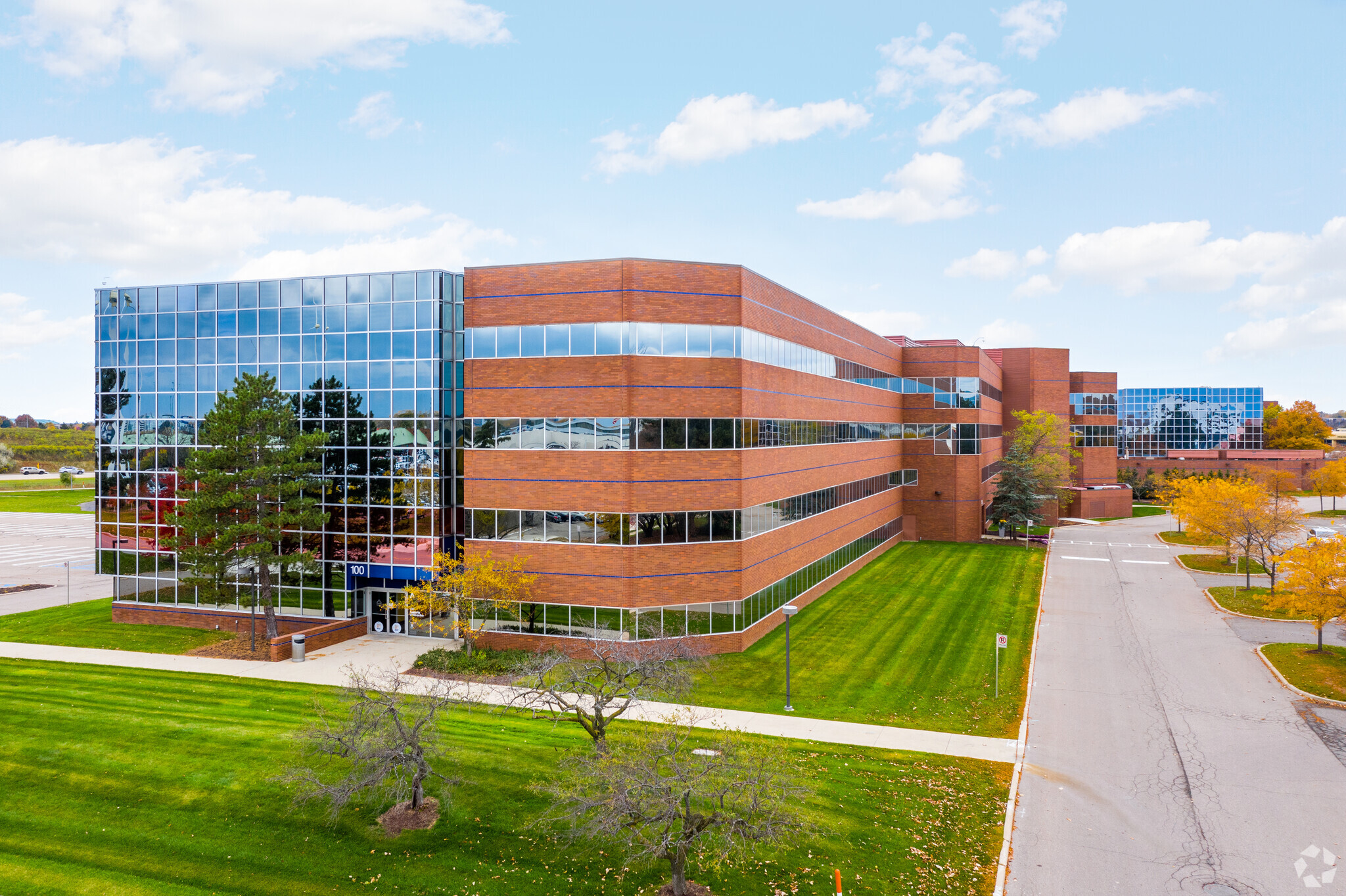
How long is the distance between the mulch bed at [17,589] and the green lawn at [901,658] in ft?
133

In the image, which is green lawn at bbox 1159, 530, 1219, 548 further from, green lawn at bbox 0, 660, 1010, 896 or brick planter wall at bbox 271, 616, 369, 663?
brick planter wall at bbox 271, 616, 369, 663

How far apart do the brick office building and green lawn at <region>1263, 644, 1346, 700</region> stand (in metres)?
17.7

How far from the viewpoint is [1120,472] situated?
92.9m

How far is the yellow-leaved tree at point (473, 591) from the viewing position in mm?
26484

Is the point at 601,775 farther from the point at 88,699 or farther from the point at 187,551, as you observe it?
the point at 187,551

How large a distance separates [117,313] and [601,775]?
3541 cm

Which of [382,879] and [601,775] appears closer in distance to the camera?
[601,775]

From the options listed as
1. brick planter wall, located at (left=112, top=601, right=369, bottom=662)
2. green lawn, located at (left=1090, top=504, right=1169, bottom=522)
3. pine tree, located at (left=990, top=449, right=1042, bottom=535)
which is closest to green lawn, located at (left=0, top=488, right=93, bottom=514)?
brick planter wall, located at (left=112, top=601, right=369, bottom=662)

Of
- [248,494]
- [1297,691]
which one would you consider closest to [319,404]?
[248,494]

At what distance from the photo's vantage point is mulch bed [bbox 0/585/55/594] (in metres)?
41.5

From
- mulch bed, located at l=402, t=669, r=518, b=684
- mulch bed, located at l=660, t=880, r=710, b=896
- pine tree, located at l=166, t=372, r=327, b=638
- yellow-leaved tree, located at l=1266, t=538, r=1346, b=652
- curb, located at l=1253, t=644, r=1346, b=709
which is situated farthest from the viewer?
pine tree, located at l=166, t=372, r=327, b=638

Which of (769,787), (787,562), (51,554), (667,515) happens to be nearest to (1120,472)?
(787,562)

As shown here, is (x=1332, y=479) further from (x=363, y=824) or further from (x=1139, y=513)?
(x=363, y=824)

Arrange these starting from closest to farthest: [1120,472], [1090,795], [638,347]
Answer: [1090,795], [638,347], [1120,472]
